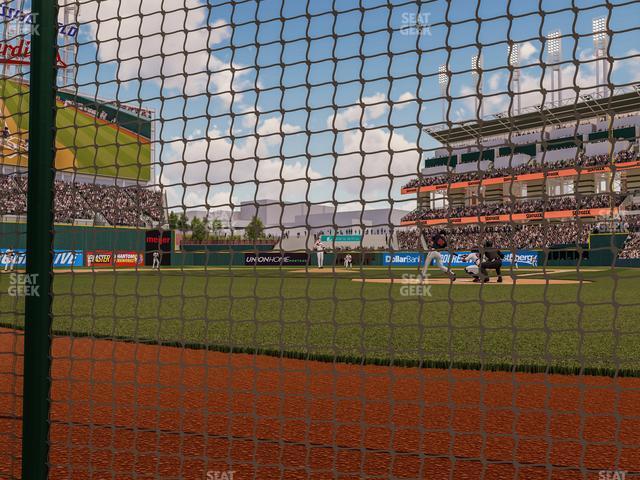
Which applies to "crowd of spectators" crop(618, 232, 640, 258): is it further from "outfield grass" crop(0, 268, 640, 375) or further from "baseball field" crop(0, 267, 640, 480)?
"baseball field" crop(0, 267, 640, 480)

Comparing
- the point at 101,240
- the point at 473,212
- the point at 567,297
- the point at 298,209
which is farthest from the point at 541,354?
the point at 298,209

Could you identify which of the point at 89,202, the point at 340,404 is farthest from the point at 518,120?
the point at 89,202

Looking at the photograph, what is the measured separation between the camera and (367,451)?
114 inches

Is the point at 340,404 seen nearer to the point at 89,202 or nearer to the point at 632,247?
the point at 89,202

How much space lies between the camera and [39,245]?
8.17 ft

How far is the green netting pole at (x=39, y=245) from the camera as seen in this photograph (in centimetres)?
248

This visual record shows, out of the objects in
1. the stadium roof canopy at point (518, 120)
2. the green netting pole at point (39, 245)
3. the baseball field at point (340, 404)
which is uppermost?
the stadium roof canopy at point (518, 120)

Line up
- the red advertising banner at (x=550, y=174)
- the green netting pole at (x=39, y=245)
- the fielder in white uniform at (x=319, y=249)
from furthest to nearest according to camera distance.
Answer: the red advertising banner at (x=550, y=174) → the fielder in white uniform at (x=319, y=249) → the green netting pole at (x=39, y=245)

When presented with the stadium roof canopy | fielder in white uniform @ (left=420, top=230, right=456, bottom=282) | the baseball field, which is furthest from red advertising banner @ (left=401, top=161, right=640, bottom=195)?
the baseball field

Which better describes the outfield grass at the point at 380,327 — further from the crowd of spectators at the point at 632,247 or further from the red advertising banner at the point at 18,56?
the crowd of spectators at the point at 632,247

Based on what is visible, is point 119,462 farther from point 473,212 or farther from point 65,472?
point 473,212

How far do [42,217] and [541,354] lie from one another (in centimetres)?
460

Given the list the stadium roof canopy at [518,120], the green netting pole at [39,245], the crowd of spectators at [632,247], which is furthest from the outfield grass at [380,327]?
the crowd of spectators at [632,247]

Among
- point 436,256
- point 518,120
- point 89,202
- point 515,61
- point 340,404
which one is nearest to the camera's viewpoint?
point 340,404
